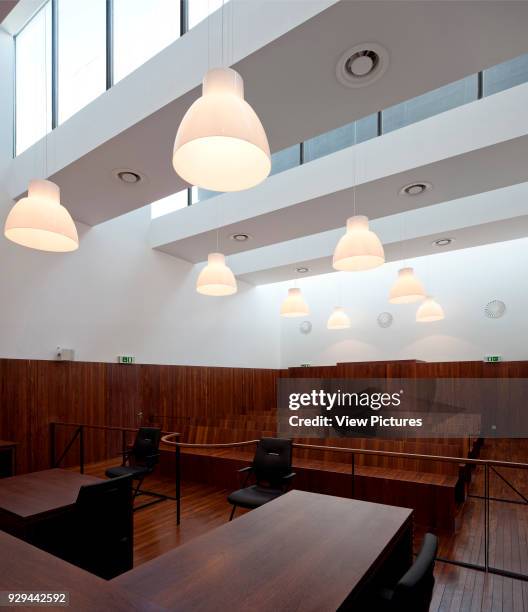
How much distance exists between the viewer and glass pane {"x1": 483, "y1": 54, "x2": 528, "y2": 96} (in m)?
4.74

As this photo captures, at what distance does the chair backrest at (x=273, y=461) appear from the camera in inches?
152

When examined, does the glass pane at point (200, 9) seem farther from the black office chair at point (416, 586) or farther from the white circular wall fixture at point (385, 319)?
the white circular wall fixture at point (385, 319)

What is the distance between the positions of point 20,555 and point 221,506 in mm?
3358

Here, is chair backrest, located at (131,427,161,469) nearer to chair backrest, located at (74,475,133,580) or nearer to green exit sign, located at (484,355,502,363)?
chair backrest, located at (74,475,133,580)

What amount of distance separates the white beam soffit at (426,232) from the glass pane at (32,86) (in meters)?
4.71

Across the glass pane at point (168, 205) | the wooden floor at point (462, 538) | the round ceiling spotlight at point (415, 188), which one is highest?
the glass pane at point (168, 205)

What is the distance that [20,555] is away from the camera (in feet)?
5.18

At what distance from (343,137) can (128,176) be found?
338 centimetres

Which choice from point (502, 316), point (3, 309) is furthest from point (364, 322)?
point (3, 309)

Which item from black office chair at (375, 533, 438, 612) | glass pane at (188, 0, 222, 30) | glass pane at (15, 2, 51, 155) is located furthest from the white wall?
black office chair at (375, 533, 438, 612)

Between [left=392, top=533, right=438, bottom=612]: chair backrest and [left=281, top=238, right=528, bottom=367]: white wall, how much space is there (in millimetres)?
8076

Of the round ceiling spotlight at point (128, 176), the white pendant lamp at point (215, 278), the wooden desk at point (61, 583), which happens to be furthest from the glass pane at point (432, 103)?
the wooden desk at point (61, 583)

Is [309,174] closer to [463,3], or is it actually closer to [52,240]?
[463,3]

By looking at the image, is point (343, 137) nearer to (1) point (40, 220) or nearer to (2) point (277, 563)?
(1) point (40, 220)
